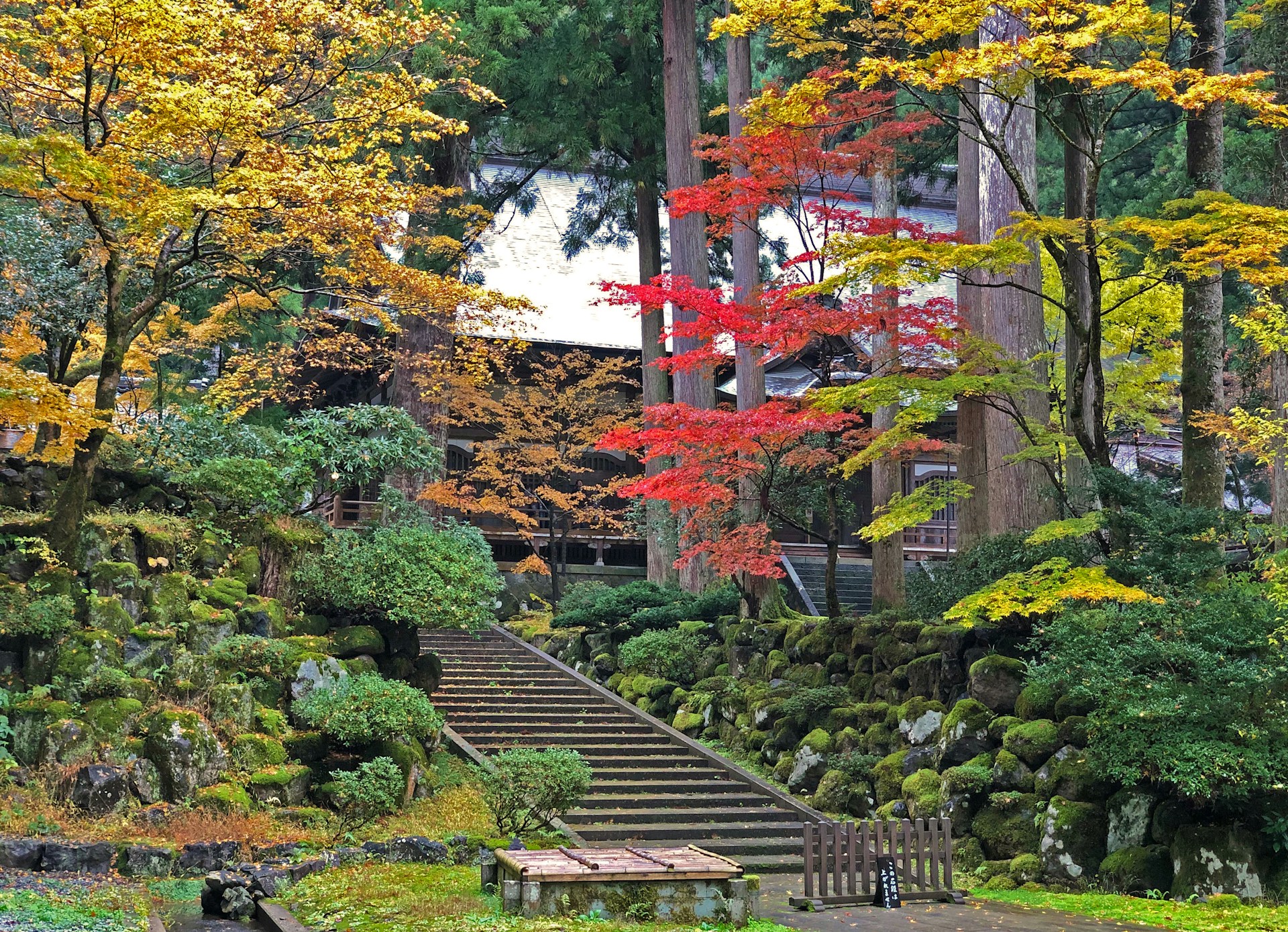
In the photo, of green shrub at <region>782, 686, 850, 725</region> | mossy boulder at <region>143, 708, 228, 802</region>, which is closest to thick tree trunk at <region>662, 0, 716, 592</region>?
green shrub at <region>782, 686, 850, 725</region>

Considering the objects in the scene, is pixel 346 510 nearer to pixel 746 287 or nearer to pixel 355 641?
pixel 746 287

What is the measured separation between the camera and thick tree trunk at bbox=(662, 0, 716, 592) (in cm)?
2042

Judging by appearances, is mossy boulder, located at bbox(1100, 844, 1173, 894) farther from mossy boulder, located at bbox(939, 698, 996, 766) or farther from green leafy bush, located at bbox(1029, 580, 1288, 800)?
mossy boulder, located at bbox(939, 698, 996, 766)

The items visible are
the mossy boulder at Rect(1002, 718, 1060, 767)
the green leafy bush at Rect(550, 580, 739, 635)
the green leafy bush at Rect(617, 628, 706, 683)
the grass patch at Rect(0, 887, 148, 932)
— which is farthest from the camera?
the green leafy bush at Rect(550, 580, 739, 635)

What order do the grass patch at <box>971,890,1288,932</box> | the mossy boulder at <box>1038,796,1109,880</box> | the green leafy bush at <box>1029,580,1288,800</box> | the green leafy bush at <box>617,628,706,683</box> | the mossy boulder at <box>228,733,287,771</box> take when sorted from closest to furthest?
the grass patch at <box>971,890,1288,932</box>, the green leafy bush at <box>1029,580,1288,800</box>, the mossy boulder at <box>1038,796,1109,880</box>, the mossy boulder at <box>228,733,287,771</box>, the green leafy bush at <box>617,628,706,683</box>

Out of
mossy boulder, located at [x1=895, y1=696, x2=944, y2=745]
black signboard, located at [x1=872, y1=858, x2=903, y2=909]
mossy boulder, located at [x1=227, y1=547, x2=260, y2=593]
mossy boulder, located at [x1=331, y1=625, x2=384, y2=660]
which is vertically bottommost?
black signboard, located at [x1=872, y1=858, x2=903, y2=909]

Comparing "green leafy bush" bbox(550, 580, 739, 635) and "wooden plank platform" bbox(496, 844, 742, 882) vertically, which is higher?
"green leafy bush" bbox(550, 580, 739, 635)

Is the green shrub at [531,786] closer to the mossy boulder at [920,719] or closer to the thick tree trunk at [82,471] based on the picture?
the mossy boulder at [920,719]

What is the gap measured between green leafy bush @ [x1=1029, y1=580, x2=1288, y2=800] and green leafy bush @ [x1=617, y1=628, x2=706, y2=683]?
777 centimetres

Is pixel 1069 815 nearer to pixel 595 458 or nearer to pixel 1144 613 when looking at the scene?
pixel 1144 613

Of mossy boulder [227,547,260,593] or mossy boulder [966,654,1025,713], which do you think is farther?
mossy boulder [227,547,260,593]

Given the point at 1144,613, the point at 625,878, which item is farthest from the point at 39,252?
the point at 1144,613

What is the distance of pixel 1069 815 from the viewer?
1110 centimetres

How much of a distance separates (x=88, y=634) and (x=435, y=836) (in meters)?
4.17
